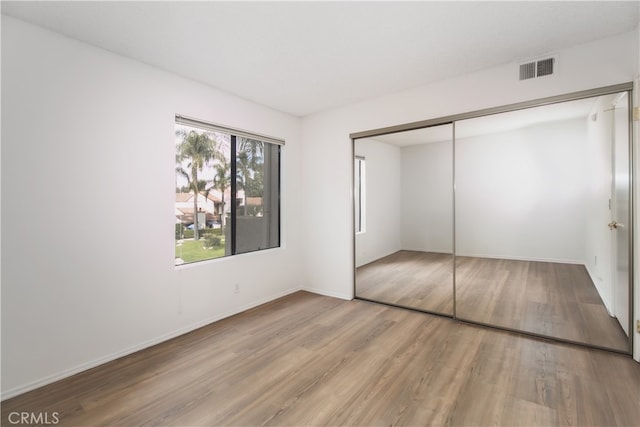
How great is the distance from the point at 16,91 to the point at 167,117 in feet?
3.41

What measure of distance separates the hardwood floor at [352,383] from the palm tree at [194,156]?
142 cm

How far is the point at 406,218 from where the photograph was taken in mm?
3867

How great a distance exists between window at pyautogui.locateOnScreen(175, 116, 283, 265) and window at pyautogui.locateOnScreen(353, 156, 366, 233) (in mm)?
1130

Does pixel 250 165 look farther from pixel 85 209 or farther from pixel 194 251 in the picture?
pixel 85 209

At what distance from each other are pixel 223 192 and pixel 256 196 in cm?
53

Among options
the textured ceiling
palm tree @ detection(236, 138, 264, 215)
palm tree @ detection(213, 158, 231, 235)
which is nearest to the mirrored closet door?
the textured ceiling

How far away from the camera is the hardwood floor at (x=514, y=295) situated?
270 centimetres

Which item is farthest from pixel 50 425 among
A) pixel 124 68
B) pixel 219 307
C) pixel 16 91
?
pixel 124 68

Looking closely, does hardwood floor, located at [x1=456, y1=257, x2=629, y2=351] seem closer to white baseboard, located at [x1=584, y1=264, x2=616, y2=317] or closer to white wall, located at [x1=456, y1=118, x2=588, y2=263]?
white baseboard, located at [x1=584, y1=264, x2=616, y2=317]

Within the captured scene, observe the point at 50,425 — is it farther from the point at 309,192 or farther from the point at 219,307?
the point at 309,192

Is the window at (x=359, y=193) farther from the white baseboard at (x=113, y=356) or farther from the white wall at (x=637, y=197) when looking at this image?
the white wall at (x=637, y=197)

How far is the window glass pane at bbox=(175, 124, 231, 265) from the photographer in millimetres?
3059

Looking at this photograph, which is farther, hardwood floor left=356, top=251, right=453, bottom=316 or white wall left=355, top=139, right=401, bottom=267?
white wall left=355, top=139, right=401, bottom=267

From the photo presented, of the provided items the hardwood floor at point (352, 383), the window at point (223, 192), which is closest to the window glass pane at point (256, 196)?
the window at point (223, 192)
